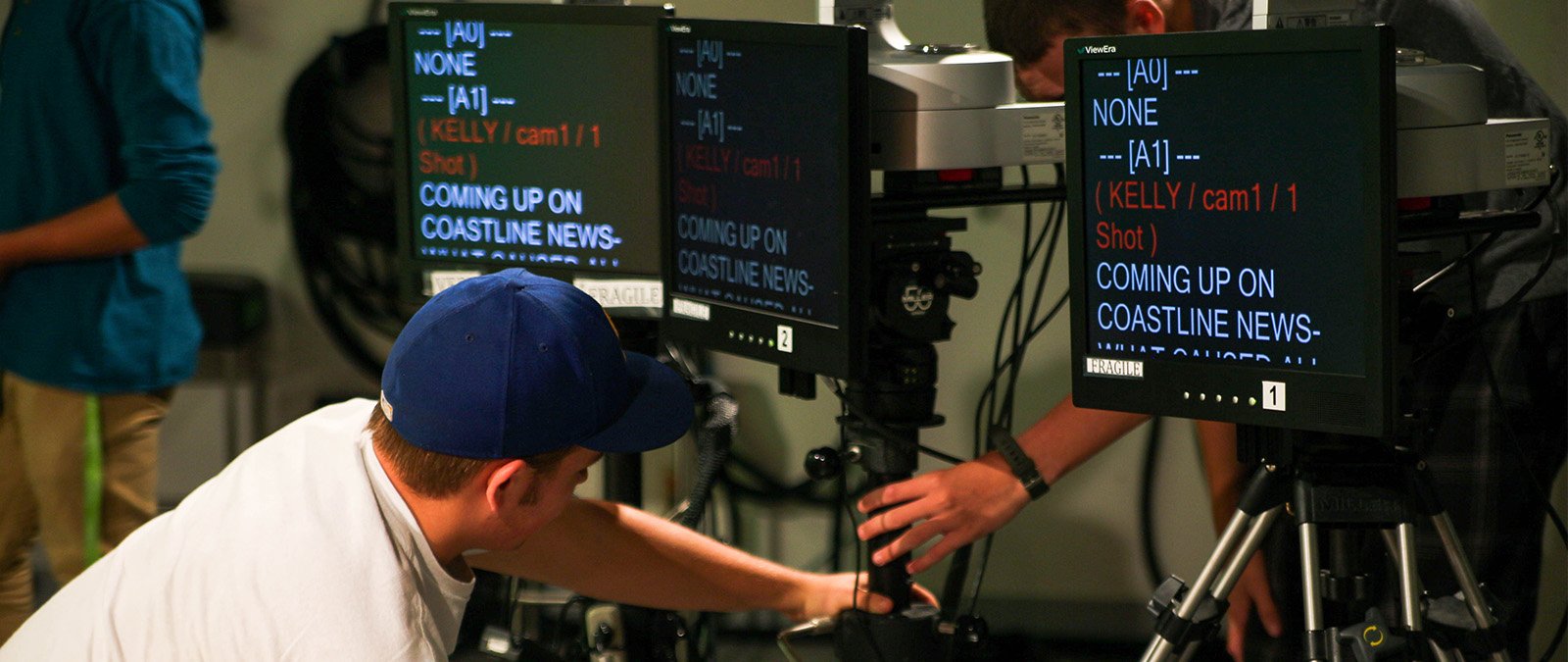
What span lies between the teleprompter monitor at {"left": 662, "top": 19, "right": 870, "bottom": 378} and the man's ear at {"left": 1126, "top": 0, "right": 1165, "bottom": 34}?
0.53 metres

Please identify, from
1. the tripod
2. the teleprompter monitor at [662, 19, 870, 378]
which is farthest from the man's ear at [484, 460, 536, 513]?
the tripod

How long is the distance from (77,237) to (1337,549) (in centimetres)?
205

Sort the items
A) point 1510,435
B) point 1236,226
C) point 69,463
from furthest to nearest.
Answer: point 69,463, point 1510,435, point 1236,226

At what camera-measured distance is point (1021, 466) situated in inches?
87.2

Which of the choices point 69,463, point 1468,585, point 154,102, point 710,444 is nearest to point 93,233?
point 154,102

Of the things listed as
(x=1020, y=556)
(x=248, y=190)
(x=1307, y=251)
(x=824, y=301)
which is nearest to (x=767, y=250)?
(x=824, y=301)

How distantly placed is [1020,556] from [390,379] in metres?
2.38

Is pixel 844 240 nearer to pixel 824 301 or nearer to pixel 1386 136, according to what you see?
pixel 824 301

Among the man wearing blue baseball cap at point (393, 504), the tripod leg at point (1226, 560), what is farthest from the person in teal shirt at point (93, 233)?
the tripod leg at point (1226, 560)

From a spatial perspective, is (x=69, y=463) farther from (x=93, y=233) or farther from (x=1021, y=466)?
(x=1021, y=466)

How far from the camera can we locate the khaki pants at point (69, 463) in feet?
9.12

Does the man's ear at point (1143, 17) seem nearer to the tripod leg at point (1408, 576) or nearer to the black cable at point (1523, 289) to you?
the black cable at point (1523, 289)

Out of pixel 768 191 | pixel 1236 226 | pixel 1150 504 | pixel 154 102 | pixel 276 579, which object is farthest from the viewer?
pixel 1150 504

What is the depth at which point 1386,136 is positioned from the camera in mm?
1632
